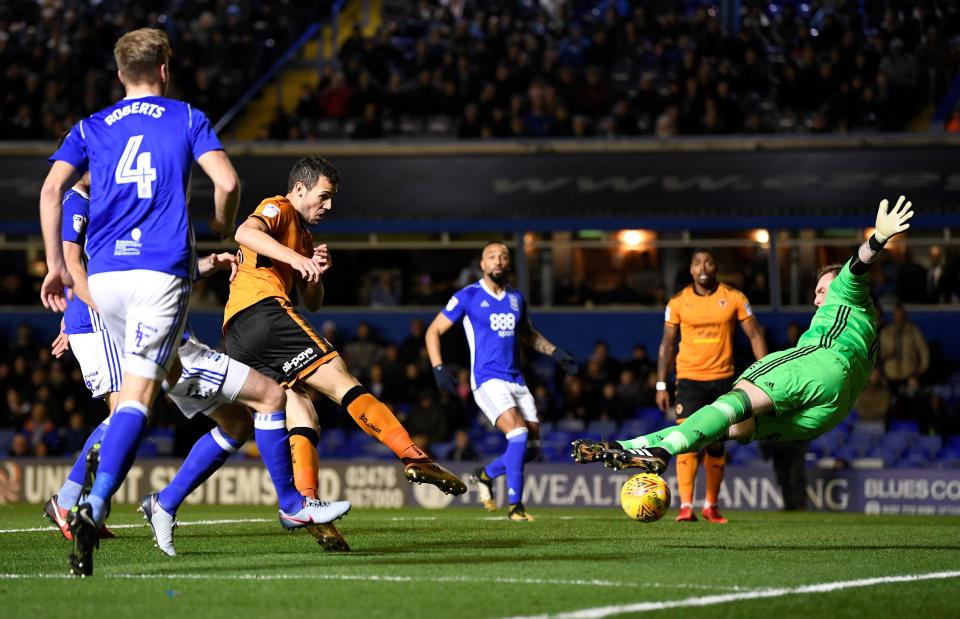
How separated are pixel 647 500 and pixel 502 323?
5501 mm

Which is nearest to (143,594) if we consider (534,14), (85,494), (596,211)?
(85,494)

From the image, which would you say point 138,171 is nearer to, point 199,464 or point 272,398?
point 272,398

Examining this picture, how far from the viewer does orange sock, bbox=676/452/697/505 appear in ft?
41.3

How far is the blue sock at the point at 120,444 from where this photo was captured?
6.26 meters

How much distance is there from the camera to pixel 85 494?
6.53 meters

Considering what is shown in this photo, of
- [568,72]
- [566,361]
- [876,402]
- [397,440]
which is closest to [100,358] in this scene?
[397,440]

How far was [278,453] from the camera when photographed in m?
7.48

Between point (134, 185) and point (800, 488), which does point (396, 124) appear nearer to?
point (800, 488)

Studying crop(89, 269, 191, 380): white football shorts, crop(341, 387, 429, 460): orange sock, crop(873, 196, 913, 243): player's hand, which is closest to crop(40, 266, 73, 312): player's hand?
crop(89, 269, 191, 380): white football shorts

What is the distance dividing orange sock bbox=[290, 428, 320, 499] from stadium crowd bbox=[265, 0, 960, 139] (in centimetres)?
1480

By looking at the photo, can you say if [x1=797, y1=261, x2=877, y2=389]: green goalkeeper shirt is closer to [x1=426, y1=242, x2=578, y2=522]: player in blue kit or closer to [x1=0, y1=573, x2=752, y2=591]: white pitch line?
[x1=0, y1=573, x2=752, y2=591]: white pitch line

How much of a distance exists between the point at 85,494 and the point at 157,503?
→ 1355mm

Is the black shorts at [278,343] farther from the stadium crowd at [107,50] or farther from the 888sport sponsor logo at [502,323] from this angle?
the stadium crowd at [107,50]

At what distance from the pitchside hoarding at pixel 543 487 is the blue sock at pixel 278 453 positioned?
33.3ft
